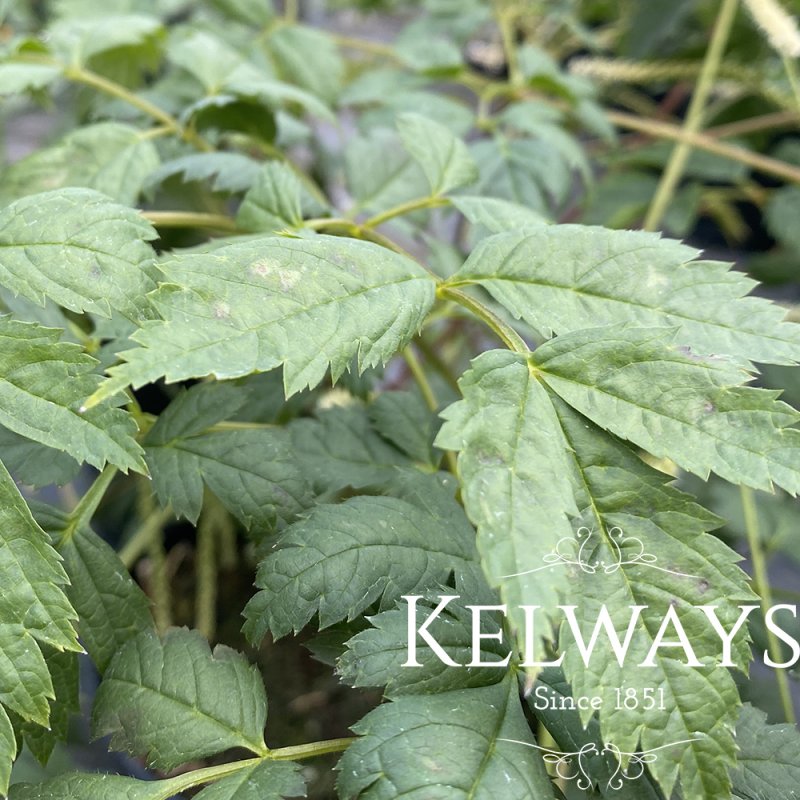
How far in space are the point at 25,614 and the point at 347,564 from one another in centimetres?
17

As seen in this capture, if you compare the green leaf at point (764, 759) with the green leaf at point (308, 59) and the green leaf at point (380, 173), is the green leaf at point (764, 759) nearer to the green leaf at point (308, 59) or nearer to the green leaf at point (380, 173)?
the green leaf at point (380, 173)

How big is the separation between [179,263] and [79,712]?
0.90ft

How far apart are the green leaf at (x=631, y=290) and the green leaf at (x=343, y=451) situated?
0.16 meters

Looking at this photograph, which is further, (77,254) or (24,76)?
(24,76)

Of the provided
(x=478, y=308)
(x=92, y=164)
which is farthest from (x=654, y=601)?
(x=92, y=164)

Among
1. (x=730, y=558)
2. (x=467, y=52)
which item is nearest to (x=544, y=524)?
(x=730, y=558)

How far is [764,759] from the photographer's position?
449 millimetres

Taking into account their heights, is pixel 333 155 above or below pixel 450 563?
above

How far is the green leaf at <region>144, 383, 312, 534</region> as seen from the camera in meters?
0.51

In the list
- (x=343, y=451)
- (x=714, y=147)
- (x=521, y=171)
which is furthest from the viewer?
(x=714, y=147)

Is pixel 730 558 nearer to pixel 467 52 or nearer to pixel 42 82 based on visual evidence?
pixel 42 82

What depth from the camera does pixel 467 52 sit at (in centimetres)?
137

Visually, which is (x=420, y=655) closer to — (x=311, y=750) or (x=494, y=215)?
(x=311, y=750)

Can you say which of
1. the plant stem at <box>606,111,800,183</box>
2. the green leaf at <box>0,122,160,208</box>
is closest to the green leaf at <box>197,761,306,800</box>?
the green leaf at <box>0,122,160,208</box>
